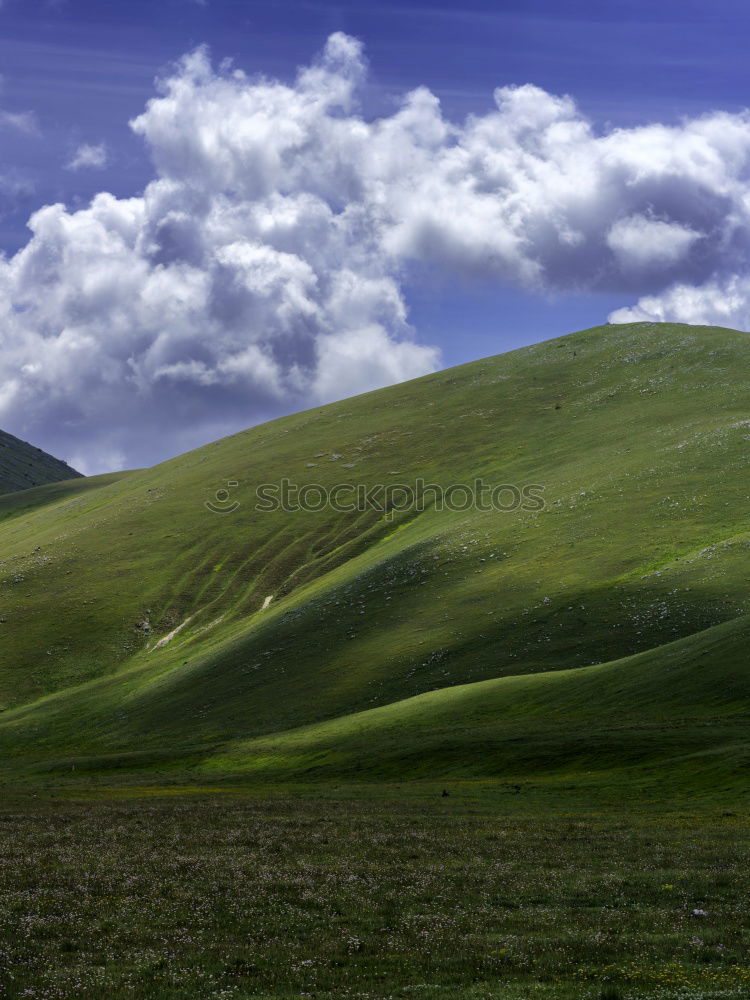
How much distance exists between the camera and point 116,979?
742 inches

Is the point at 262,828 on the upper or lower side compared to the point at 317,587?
lower

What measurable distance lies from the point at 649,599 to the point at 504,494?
64.7 m

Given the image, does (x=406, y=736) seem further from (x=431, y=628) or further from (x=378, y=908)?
(x=378, y=908)

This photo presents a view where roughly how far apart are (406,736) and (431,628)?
3640 centimetres

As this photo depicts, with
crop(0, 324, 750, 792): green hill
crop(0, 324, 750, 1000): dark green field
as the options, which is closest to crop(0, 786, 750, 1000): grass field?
crop(0, 324, 750, 1000): dark green field

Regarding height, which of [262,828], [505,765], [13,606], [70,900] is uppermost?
[13,606]

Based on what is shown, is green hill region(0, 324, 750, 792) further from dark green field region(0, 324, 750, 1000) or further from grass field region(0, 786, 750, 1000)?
grass field region(0, 786, 750, 1000)

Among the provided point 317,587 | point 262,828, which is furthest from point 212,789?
point 317,587

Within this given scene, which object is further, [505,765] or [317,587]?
[317,587]

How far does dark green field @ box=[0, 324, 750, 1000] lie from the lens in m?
21.5

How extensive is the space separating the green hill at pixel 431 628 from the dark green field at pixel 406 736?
0.49 metres

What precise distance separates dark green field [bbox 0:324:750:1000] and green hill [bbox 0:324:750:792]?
1.60 ft

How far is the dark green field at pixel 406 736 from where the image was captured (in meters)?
21.5

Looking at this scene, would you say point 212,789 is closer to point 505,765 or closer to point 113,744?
point 505,765
